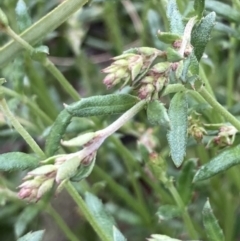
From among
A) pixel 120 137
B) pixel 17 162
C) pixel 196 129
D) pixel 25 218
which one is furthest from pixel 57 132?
pixel 120 137

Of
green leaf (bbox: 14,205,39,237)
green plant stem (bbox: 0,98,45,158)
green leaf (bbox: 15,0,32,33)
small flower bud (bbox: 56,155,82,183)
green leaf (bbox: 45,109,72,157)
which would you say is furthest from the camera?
green leaf (bbox: 14,205,39,237)

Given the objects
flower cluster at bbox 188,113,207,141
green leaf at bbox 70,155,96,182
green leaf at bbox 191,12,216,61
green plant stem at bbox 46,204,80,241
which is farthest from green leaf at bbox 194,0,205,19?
green plant stem at bbox 46,204,80,241

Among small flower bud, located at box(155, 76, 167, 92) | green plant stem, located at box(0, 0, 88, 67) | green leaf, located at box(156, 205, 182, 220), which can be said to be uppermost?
green plant stem, located at box(0, 0, 88, 67)

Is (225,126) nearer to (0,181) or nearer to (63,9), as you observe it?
(63,9)

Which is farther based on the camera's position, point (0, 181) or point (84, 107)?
point (0, 181)

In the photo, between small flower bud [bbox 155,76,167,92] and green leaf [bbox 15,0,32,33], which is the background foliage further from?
small flower bud [bbox 155,76,167,92]

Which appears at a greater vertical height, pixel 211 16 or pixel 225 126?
pixel 211 16

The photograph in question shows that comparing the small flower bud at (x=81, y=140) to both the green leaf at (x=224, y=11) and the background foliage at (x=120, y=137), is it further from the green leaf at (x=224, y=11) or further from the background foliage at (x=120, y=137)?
the green leaf at (x=224, y=11)

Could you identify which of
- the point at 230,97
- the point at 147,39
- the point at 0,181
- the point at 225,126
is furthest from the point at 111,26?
the point at 225,126
